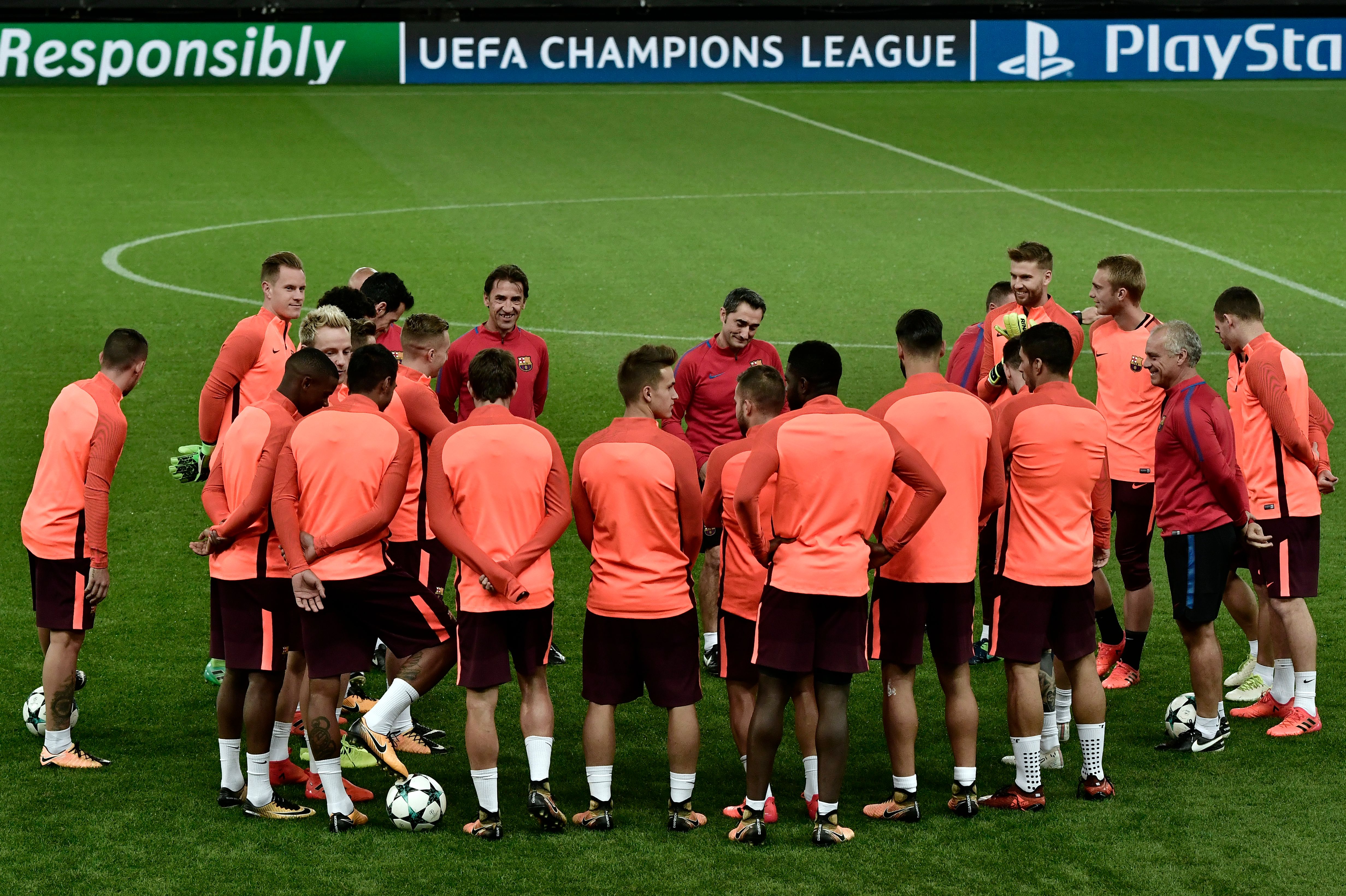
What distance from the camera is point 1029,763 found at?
6758mm

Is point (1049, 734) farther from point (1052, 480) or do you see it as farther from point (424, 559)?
point (424, 559)

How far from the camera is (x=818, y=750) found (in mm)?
6422

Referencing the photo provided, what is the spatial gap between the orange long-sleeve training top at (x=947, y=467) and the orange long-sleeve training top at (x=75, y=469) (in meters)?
3.38

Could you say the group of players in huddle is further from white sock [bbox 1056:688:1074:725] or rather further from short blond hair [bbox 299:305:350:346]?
white sock [bbox 1056:688:1074:725]

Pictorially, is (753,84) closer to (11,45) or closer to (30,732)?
(11,45)

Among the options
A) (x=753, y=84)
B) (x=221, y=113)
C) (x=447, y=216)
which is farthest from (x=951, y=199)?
(x=221, y=113)

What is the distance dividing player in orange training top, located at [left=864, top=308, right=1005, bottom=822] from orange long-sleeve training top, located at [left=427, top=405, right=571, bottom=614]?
1.42 meters

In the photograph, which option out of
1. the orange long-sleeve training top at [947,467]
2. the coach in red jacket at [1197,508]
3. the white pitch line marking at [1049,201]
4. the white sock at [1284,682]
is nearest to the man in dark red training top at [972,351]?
the coach in red jacket at [1197,508]

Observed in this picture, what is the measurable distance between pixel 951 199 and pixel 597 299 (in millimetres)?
7855

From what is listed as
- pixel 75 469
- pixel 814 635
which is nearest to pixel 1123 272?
pixel 814 635

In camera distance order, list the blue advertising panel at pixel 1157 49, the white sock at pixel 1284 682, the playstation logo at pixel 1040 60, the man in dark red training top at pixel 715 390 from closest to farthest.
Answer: the white sock at pixel 1284 682 < the man in dark red training top at pixel 715 390 < the blue advertising panel at pixel 1157 49 < the playstation logo at pixel 1040 60

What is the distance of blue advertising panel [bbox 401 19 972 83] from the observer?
34219 mm

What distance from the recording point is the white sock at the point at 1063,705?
7777mm

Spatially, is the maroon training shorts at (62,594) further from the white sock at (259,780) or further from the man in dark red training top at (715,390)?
the man in dark red training top at (715,390)
